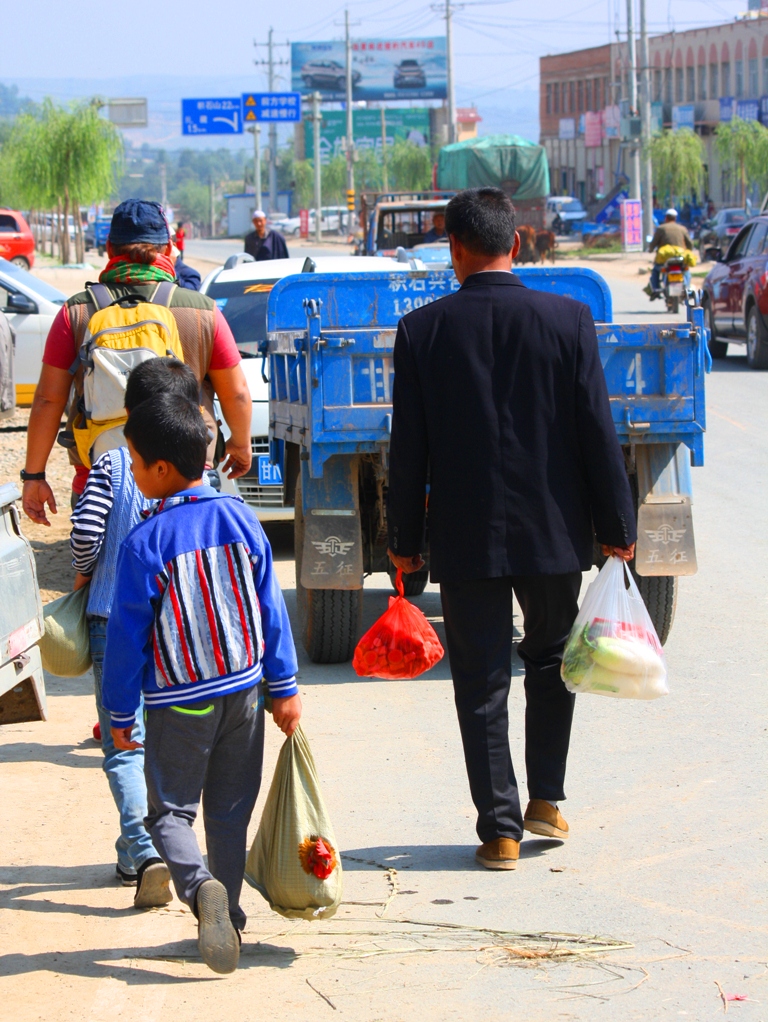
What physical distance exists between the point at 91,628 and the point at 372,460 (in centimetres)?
271

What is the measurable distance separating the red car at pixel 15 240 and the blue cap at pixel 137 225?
34187 mm

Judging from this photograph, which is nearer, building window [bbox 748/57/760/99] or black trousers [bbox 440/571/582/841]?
black trousers [bbox 440/571/582/841]

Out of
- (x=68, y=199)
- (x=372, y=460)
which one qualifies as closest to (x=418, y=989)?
(x=372, y=460)

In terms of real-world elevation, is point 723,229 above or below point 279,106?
below

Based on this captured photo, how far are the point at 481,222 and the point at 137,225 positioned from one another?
126 cm

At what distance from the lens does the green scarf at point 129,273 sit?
15.6 feet

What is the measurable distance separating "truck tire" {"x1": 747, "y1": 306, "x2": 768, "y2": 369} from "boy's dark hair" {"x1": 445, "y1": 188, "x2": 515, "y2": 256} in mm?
14665

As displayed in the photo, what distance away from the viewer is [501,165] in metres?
35.5

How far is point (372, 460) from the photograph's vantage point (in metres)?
6.70

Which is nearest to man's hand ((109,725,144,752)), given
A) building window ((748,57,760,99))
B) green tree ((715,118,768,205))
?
green tree ((715,118,768,205))

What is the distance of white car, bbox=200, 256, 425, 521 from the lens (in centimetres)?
909

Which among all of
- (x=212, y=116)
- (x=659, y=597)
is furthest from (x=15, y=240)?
(x=659, y=597)

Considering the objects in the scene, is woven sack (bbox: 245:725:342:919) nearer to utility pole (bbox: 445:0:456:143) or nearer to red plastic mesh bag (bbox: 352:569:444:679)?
red plastic mesh bag (bbox: 352:569:444:679)

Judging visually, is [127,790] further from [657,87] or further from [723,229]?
[657,87]
